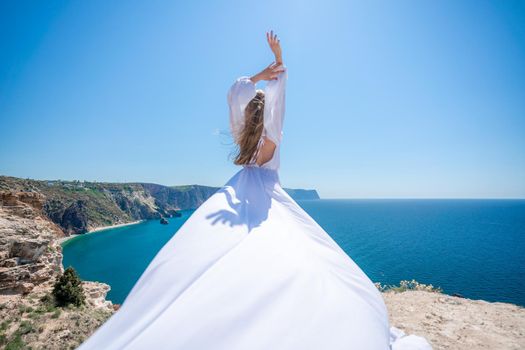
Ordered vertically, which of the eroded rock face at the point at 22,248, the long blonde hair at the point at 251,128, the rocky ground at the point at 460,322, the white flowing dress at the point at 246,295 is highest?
the long blonde hair at the point at 251,128

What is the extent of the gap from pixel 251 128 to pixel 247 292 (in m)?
1.42

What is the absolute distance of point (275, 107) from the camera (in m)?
2.10

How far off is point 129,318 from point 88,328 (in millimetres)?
16338

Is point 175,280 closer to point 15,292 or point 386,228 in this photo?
point 15,292

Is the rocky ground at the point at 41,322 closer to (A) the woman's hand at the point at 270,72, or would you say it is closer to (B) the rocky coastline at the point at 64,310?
(B) the rocky coastline at the point at 64,310

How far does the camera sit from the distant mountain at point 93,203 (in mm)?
69562

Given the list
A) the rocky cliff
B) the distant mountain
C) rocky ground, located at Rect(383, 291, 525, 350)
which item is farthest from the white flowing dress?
the distant mountain

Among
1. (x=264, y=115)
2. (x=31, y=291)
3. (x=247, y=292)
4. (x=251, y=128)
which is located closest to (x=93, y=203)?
(x=31, y=291)

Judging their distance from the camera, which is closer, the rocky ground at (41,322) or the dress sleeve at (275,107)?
the dress sleeve at (275,107)

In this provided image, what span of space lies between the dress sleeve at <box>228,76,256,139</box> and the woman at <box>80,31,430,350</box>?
705 millimetres

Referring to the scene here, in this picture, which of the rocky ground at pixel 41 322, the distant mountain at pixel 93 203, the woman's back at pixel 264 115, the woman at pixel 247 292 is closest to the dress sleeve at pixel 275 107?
the woman's back at pixel 264 115

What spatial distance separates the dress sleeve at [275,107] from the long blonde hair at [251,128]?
0.41ft

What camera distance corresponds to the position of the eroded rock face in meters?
16.4

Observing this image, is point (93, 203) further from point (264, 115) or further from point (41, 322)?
point (264, 115)
